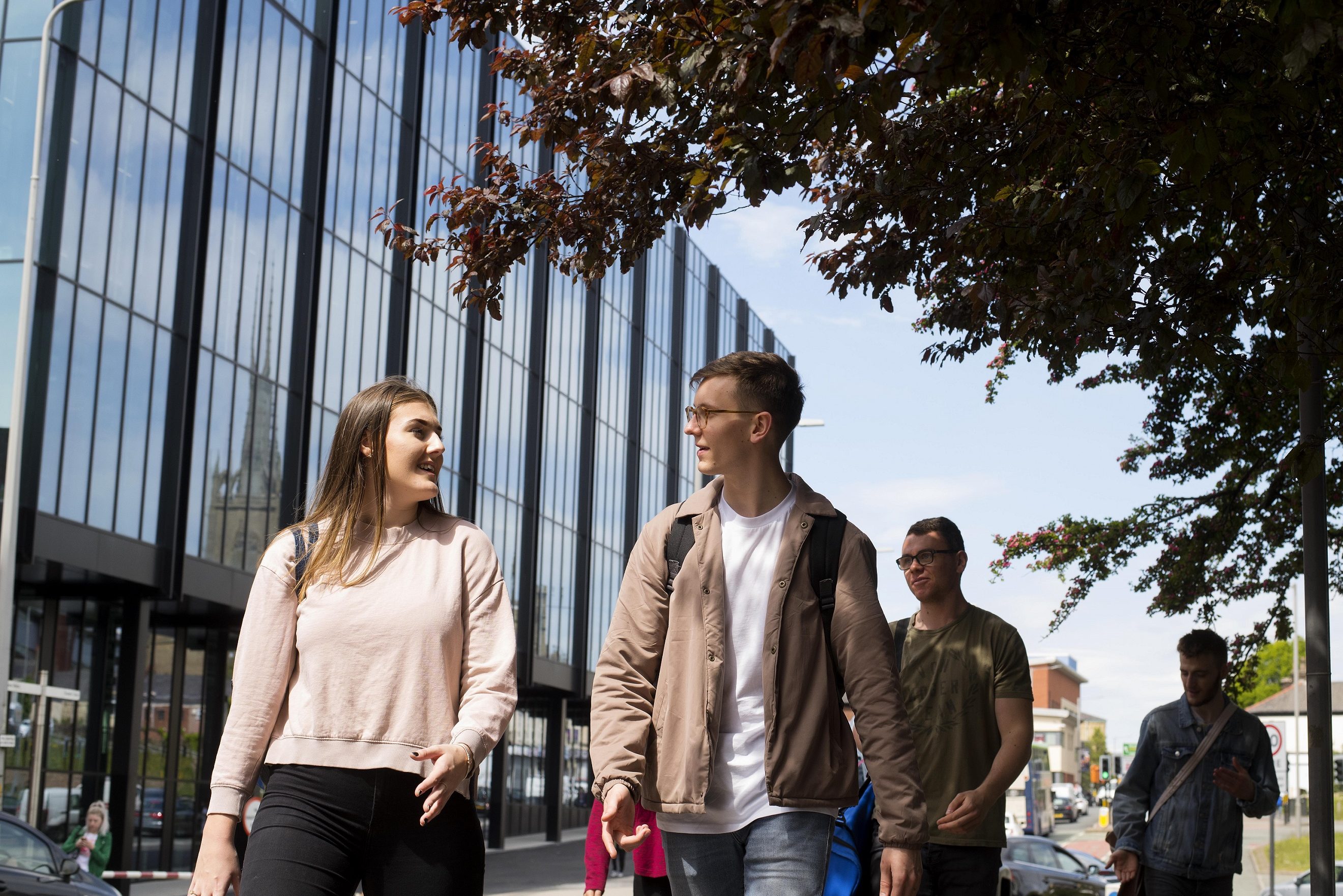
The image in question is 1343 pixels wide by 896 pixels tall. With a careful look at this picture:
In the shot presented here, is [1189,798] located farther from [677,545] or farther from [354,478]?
[354,478]

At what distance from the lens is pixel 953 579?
18.3 ft

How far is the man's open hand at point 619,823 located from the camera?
3307mm

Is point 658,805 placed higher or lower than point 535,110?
lower

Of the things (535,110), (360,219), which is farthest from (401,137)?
(535,110)

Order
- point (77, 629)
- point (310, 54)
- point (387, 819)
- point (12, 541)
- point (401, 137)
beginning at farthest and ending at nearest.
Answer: point (401, 137), point (310, 54), point (77, 629), point (12, 541), point (387, 819)

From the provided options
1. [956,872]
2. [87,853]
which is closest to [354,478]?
[956,872]

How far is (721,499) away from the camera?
3906 mm

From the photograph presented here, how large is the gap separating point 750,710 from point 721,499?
24.5 inches

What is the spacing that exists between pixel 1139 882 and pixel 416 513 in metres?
4.08

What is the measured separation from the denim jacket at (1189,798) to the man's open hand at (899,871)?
10.9ft

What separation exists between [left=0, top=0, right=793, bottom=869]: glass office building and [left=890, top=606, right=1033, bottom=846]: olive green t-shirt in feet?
35.8

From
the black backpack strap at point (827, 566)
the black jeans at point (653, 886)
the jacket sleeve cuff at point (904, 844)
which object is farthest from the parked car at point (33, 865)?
the jacket sleeve cuff at point (904, 844)

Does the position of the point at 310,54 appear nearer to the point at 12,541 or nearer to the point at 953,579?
the point at 12,541

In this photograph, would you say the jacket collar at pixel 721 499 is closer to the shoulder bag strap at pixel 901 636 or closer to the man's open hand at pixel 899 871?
the man's open hand at pixel 899 871
